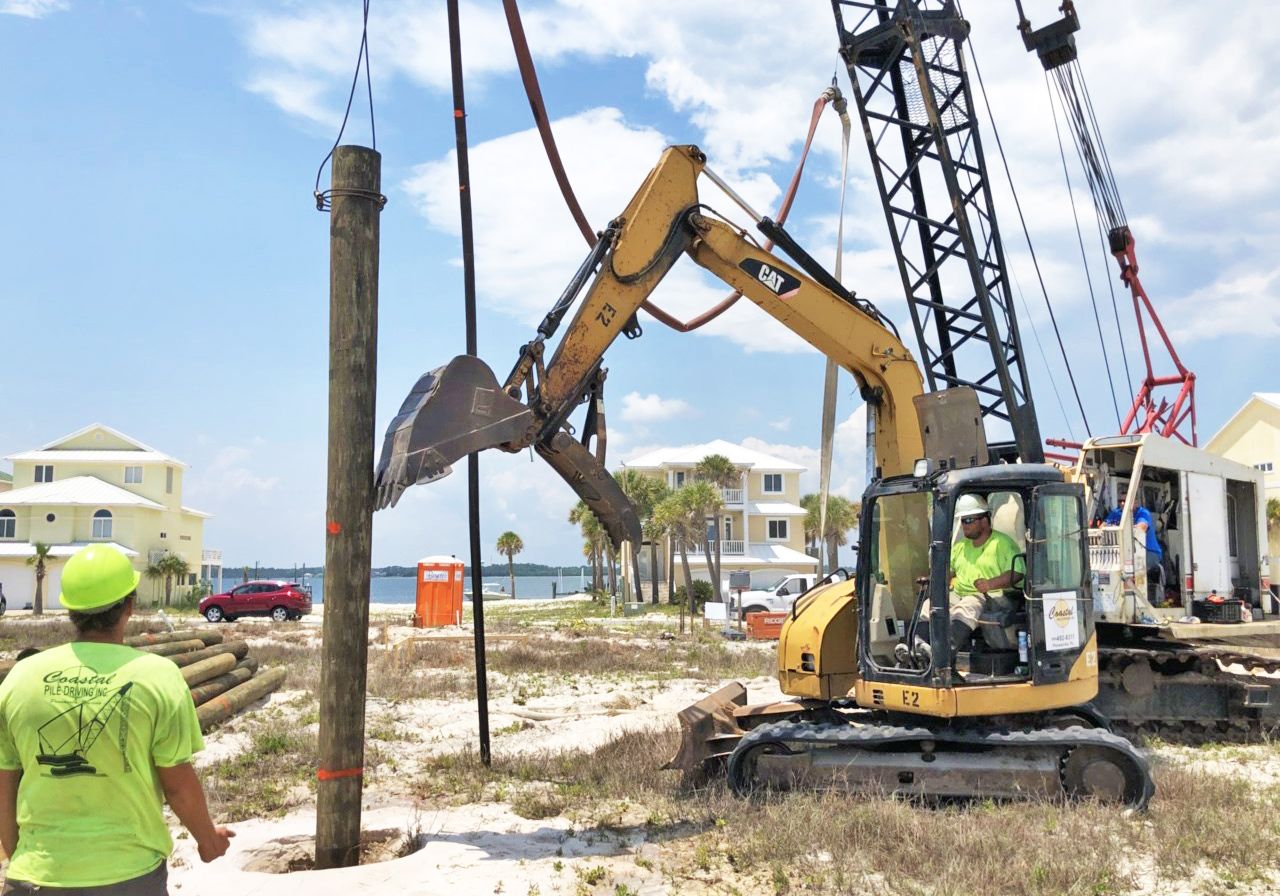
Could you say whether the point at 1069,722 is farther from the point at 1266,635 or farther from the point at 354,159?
the point at 354,159

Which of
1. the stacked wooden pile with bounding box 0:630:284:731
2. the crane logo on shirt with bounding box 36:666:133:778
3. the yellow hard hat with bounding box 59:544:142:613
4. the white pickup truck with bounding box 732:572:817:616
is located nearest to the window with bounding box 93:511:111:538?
the white pickup truck with bounding box 732:572:817:616

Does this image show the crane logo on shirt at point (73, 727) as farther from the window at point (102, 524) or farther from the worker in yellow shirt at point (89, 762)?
the window at point (102, 524)

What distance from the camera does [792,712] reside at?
9211mm

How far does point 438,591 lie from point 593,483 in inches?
959

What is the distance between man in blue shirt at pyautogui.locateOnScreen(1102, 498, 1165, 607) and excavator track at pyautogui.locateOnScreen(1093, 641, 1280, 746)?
3.62 feet

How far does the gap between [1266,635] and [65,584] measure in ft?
43.0

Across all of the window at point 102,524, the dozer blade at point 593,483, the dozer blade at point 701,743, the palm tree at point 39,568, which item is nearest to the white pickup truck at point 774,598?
the dozer blade at point 701,743

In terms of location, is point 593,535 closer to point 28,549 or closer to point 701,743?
point 28,549

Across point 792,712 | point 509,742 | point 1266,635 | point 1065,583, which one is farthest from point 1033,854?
point 1266,635

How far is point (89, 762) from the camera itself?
3195 mm

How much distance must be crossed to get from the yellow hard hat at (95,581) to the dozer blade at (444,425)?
3019 mm

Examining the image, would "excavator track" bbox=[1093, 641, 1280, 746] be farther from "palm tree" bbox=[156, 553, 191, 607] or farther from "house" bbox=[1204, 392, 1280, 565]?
"palm tree" bbox=[156, 553, 191, 607]

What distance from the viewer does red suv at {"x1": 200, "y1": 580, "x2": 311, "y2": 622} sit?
37.4m

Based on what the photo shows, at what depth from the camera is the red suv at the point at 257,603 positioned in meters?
37.4
